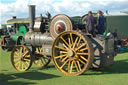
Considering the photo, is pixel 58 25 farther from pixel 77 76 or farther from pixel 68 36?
pixel 77 76

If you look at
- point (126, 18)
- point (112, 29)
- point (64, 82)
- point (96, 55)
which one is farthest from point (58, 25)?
point (126, 18)

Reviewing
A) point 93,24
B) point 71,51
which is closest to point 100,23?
point 93,24

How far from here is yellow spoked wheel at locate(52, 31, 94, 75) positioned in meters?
5.41

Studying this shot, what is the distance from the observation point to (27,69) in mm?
6672

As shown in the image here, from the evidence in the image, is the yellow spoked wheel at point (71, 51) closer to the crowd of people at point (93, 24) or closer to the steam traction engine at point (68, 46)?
the steam traction engine at point (68, 46)

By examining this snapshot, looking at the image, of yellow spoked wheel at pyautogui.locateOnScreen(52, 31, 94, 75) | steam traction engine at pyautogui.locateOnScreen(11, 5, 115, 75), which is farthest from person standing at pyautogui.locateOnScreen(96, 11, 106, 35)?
yellow spoked wheel at pyautogui.locateOnScreen(52, 31, 94, 75)

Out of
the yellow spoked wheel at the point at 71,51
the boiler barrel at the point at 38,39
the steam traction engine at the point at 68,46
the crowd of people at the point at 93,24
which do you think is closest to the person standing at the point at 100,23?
the crowd of people at the point at 93,24

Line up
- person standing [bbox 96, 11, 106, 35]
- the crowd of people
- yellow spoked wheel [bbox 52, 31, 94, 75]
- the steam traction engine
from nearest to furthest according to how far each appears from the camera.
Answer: yellow spoked wheel [bbox 52, 31, 94, 75] → the steam traction engine → the crowd of people → person standing [bbox 96, 11, 106, 35]

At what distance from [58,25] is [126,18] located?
36.0 feet

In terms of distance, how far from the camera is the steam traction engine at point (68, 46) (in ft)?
18.2

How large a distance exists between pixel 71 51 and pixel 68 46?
255 millimetres

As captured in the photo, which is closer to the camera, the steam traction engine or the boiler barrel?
the steam traction engine

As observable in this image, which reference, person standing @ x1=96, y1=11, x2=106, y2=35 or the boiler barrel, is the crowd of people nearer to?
person standing @ x1=96, y1=11, x2=106, y2=35

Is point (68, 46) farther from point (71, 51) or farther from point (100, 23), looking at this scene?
point (100, 23)
